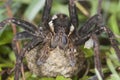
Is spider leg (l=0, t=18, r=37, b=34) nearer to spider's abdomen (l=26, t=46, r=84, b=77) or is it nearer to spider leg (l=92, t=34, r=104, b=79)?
spider's abdomen (l=26, t=46, r=84, b=77)

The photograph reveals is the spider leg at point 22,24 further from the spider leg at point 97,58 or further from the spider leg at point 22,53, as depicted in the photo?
the spider leg at point 97,58

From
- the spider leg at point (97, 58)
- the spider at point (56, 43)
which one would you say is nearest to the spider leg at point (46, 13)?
the spider at point (56, 43)

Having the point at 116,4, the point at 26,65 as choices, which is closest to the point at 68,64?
the point at 26,65

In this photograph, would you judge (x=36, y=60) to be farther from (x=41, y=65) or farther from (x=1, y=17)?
(x=1, y=17)

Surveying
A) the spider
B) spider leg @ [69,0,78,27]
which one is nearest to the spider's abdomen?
the spider

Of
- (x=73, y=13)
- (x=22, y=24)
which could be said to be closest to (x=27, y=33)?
(x=22, y=24)

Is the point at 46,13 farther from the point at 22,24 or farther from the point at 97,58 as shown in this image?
the point at 97,58

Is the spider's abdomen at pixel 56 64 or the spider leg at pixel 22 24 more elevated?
the spider leg at pixel 22 24
